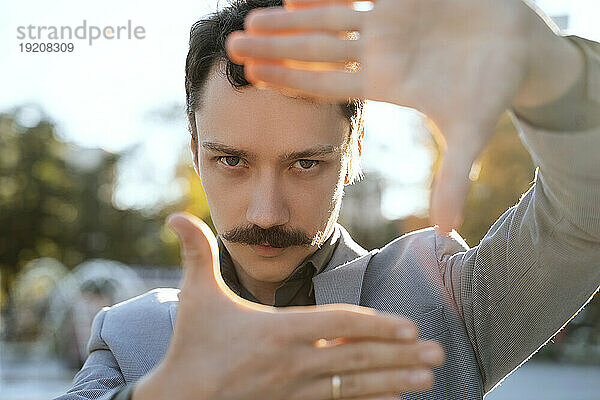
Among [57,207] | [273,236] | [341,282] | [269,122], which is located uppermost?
[269,122]

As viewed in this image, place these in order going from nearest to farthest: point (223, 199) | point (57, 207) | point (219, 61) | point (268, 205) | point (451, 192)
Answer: point (451, 192), point (268, 205), point (223, 199), point (219, 61), point (57, 207)

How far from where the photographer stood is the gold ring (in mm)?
1212

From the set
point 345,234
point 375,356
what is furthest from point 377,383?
point 345,234

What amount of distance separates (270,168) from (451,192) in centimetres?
68

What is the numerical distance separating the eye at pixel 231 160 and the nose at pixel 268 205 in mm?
80

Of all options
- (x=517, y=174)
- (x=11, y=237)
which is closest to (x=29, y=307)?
(x=11, y=237)

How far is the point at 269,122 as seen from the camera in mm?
1696

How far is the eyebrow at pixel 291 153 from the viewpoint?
1.68m

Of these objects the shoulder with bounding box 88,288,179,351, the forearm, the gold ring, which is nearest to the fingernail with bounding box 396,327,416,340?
the gold ring

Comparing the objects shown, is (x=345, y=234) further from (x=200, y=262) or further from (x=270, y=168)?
(x=200, y=262)

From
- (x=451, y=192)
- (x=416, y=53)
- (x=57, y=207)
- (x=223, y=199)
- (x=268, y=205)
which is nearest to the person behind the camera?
(x=451, y=192)

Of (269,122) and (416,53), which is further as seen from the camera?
(269,122)

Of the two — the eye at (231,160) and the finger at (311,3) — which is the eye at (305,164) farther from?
the finger at (311,3)

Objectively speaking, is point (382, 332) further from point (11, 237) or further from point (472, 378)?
point (11, 237)
